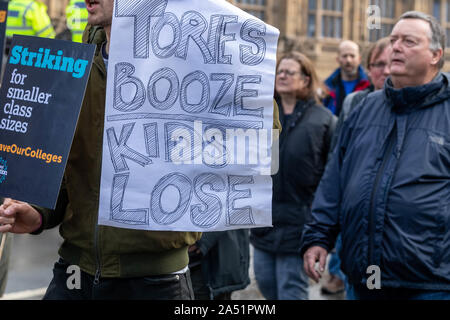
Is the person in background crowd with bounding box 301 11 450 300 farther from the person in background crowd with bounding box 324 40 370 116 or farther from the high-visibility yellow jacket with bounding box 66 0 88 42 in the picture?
the person in background crowd with bounding box 324 40 370 116

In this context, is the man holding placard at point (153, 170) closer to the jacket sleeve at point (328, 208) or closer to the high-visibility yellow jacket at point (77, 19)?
the jacket sleeve at point (328, 208)

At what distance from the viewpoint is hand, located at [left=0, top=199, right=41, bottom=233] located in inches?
97.0

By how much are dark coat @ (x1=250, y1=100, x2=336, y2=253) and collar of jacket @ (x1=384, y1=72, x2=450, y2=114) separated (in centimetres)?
136

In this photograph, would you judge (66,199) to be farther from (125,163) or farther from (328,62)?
(328,62)

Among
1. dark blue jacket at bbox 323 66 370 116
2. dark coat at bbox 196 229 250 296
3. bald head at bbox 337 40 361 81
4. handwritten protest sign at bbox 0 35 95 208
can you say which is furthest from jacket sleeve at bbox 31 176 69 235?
bald head at bbox 337 40 361 81

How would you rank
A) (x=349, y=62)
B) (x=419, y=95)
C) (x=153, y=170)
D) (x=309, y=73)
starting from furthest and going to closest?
(x=349, y=62) < (x=309, y=73) < (x=419, y=95) < (x=153, y=170)

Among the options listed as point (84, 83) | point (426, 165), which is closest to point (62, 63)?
point (84, 83)

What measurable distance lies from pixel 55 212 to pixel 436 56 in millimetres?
1774

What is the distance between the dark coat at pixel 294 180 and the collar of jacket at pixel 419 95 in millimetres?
1364

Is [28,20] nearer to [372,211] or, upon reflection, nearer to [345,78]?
[345,78]

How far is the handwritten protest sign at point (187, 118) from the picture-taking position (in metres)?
2.41

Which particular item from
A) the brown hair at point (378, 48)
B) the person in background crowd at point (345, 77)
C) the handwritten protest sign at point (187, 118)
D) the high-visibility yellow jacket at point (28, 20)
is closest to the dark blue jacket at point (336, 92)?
the person in background crowd at point (345, 77)

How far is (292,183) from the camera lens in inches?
178

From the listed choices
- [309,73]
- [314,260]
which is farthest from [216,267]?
[309,73]
